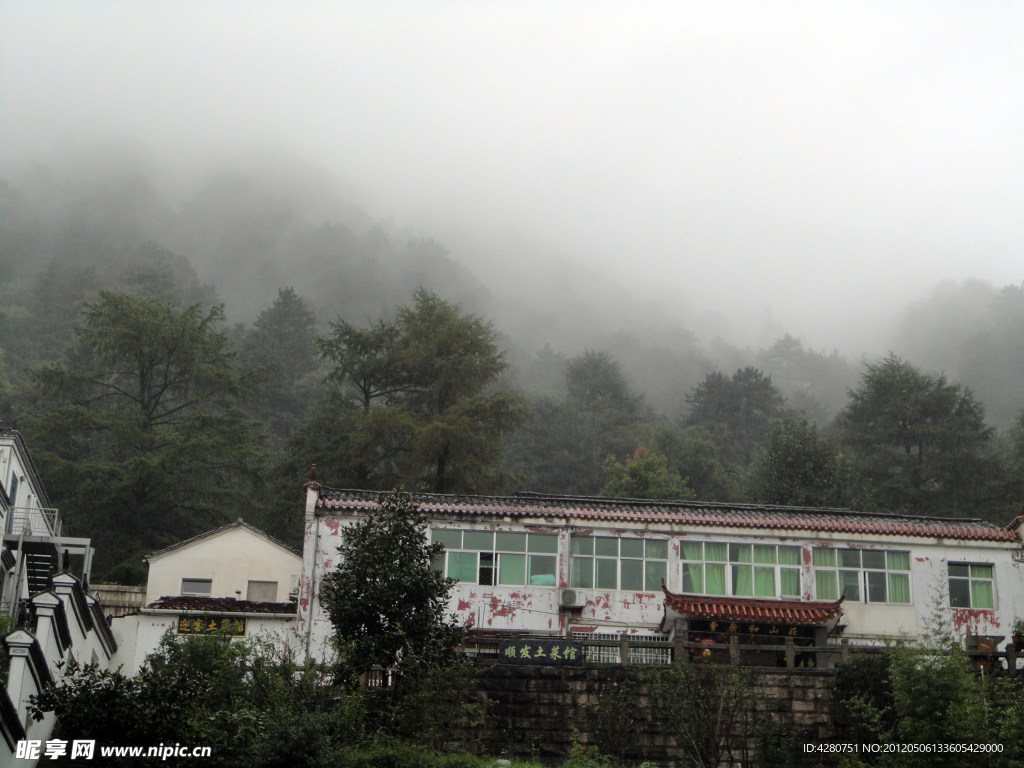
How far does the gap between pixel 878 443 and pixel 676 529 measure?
26114 millimetres

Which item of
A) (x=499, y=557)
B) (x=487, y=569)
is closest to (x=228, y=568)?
(x=487, y=569)

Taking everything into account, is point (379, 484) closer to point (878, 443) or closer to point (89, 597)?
point (89, 597)

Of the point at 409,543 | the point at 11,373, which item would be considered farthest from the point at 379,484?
the point at 11,373

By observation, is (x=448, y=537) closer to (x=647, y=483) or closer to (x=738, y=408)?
(x=647, y=483)

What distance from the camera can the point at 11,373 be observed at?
68.1 m

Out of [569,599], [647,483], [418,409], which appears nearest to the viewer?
[569,599]

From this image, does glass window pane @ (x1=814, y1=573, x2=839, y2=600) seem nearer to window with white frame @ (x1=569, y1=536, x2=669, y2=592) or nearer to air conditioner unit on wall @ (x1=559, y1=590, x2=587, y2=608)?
window with white frame @ (x1=569, y1=536, x2=669, y2=592)

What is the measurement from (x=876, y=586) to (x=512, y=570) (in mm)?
10334

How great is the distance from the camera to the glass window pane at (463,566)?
1140 inches

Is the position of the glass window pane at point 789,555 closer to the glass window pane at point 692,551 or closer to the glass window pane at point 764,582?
the glass window pane at point 764,582

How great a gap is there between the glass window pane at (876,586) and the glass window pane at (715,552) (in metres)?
4.09

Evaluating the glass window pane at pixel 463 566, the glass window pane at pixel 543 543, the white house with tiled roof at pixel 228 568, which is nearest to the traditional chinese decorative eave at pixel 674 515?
Answer: the glass window pane at pixel 543 543

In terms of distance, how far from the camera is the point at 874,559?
29.9 metres

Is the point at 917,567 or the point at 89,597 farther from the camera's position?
the point at 917,567
